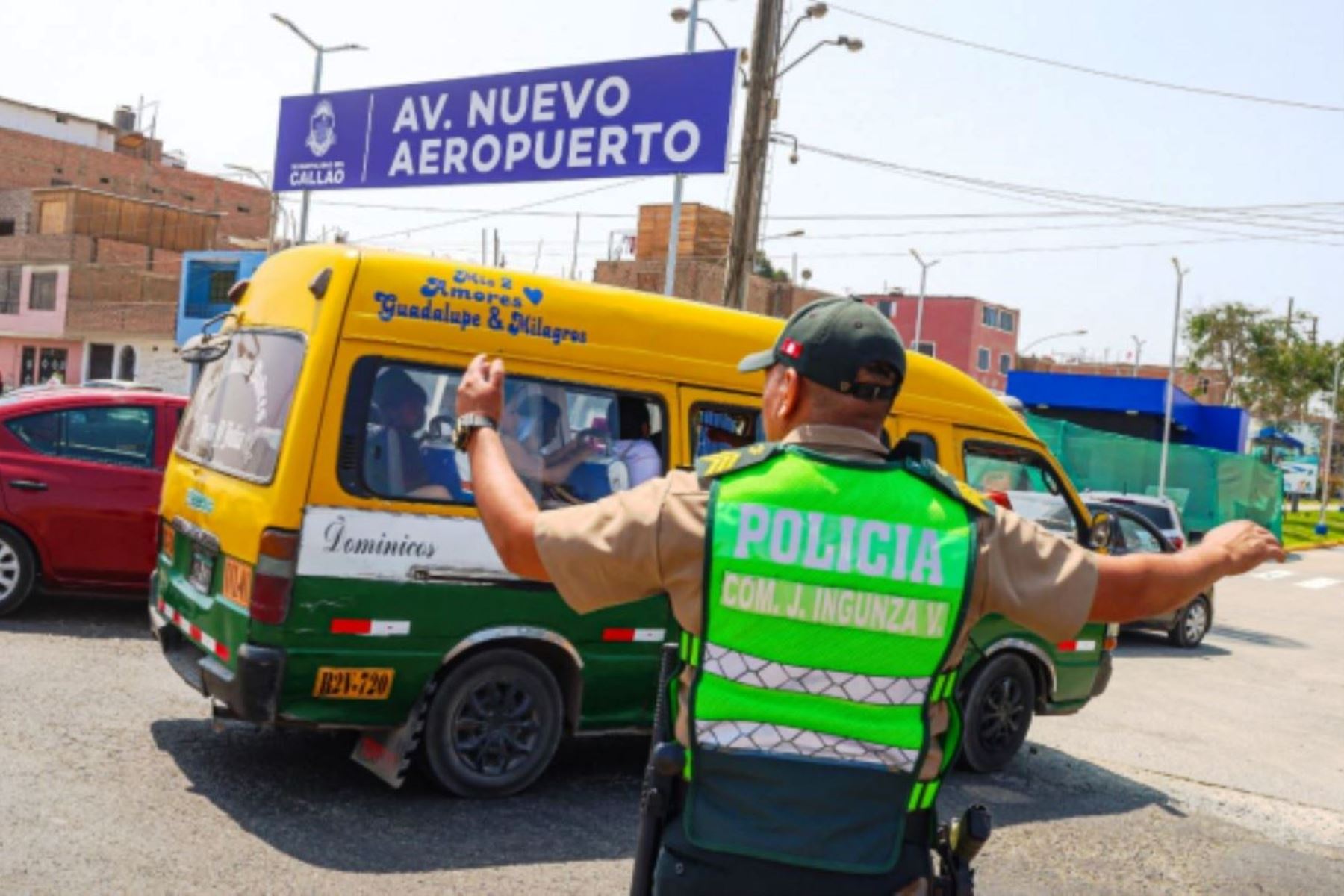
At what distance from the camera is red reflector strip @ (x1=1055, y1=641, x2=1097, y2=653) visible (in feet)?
26.9

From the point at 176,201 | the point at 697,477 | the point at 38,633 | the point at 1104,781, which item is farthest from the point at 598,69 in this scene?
the point at 176,201

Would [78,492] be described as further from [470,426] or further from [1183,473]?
[1183,473]

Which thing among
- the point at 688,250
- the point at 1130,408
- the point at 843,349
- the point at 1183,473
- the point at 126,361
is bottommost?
the point at 843,349

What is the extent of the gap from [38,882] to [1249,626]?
1723cm

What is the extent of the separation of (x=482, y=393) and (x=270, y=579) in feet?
11.4

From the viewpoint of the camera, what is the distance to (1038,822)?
698 centimetres

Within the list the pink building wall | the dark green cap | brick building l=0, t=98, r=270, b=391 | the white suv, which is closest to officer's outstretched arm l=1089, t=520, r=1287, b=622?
the dark green cap

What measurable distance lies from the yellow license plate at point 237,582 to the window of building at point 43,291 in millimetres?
51572

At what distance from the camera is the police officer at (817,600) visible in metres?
2.24

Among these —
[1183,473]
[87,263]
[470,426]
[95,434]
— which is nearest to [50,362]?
[87,263]

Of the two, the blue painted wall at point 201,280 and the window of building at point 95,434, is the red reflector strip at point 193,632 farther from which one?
the blue painted wall at point 201,280

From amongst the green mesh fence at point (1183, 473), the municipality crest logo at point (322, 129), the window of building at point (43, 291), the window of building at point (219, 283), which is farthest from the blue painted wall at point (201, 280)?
the green mesh fence at point (1183, 473)

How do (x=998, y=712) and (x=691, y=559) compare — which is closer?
(x=691, y=559)

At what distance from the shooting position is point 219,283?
47.9 m
